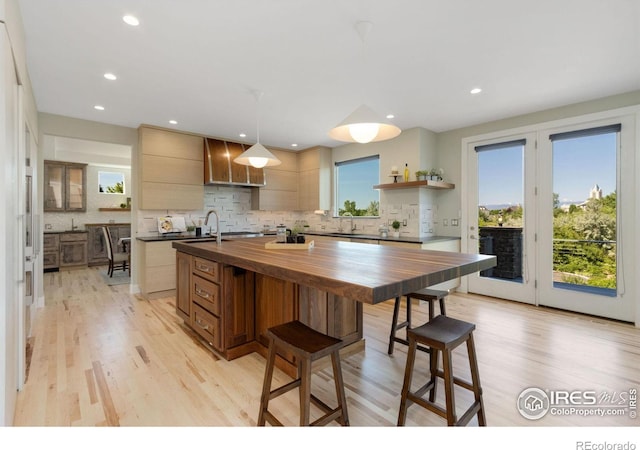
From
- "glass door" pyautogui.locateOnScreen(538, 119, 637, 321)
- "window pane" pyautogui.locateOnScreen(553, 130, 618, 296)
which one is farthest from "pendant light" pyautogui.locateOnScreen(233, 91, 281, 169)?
"window pane" pyautogui.locateOnScreen(553, 130, 618, 296)

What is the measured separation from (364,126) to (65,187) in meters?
7.74

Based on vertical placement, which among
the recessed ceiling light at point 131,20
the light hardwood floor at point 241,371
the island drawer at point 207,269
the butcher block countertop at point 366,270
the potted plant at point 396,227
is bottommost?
the light hardwood floor at point 241,371

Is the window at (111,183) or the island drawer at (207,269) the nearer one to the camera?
the island drawer at (207,269)

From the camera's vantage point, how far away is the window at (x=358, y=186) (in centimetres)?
562

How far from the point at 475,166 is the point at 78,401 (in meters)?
5.10

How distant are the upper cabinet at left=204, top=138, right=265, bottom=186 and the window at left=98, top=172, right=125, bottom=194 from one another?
4.18 metres

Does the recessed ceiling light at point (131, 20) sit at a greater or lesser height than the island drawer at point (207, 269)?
greater

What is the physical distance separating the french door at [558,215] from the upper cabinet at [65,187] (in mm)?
8217

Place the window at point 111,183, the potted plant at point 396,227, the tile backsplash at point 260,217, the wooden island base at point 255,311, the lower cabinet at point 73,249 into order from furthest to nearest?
the window at point 111,183 → the lower cabinet at point 73,249 → the potted plant at point 396,227 → the tile backsplash at point 260,217 → the wooden island base at point 255,311

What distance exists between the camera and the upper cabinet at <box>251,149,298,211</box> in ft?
19.7

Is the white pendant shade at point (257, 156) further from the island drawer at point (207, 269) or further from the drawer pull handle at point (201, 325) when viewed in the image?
the drawer pull handle at point (201, 325)

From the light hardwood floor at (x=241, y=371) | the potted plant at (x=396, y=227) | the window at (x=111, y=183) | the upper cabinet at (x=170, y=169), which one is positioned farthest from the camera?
the window at (x=111, y=183)

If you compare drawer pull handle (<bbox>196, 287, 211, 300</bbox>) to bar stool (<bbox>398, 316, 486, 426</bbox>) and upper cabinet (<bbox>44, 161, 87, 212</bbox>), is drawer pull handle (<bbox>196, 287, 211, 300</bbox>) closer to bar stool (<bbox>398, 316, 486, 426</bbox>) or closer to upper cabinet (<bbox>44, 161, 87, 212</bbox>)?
bar stool (<bbox>398, 316, 486, 426</bbox>)

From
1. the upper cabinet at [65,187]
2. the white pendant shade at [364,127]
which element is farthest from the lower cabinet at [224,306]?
the upper cabinet at [65,187]
